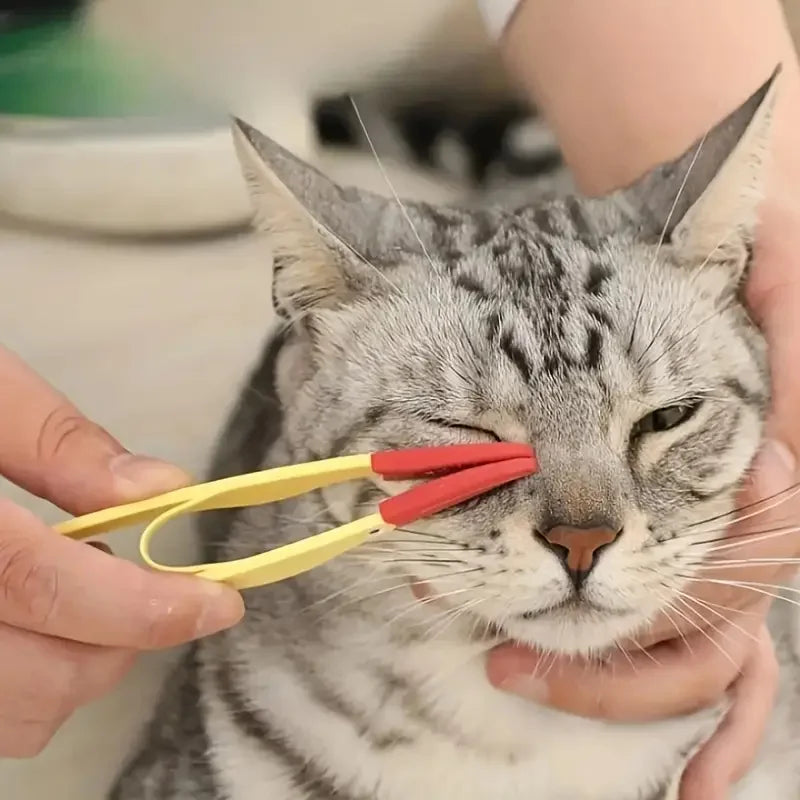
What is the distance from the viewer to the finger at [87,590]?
0.61 meters

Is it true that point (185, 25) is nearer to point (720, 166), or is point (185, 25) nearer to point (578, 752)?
point (720, 166)

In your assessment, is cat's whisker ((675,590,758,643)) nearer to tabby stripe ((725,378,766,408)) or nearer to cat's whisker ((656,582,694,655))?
cat's whisker ((656,582,694,655))

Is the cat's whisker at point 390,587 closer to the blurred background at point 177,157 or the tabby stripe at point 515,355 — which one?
the tabby stripe at point 515,355

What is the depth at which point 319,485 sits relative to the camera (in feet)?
2.12

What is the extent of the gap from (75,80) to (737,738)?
3.27 feet

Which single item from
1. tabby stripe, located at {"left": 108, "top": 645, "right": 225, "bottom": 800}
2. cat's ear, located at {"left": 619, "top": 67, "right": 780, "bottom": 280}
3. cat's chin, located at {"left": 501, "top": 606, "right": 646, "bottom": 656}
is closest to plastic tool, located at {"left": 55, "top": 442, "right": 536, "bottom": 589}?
cat's chin, located at {"left": 501, "top": 606, "right": 646, "bottom": 656}

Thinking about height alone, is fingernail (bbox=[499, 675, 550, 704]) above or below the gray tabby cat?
below

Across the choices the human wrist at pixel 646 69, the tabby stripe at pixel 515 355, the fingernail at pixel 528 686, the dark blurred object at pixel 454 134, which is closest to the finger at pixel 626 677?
the fingernail at pixel 528 686

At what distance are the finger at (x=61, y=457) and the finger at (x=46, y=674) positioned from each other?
9 cm

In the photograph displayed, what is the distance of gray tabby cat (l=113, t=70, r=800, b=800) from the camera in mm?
683

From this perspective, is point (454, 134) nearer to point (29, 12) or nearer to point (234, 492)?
point (29, 12)

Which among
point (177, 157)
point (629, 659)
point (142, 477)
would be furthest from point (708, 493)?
point (177, 157)

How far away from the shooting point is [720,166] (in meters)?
0.71

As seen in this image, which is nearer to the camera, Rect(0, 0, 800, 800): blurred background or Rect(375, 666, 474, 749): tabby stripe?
Rect(375, 666, 474, 749): tabby stripe
